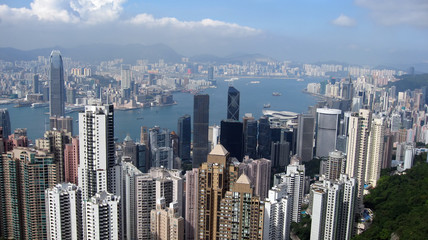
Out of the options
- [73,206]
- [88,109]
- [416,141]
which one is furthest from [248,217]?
[416,141]

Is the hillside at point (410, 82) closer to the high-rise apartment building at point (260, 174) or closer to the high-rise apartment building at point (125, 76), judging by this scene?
the high-rise apartment building at point (125, 76)

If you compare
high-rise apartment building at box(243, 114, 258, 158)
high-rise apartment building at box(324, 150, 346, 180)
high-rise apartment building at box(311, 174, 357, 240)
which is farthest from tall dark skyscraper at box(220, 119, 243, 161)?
high-rise apartment building at box(311, 174, 357, 240)

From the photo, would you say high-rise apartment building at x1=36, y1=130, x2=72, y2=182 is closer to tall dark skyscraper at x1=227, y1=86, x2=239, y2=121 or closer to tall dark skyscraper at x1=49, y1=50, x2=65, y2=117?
tall dark skyscraper at x1=49, y1=50, x2=65, y2=117

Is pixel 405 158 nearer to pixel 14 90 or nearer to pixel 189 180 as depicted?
pixel 189 180

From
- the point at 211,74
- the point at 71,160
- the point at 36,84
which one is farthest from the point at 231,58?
the point at 71,160

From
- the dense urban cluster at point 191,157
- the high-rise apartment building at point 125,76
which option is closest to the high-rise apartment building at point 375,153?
the dense urban cluster at point 191,157
